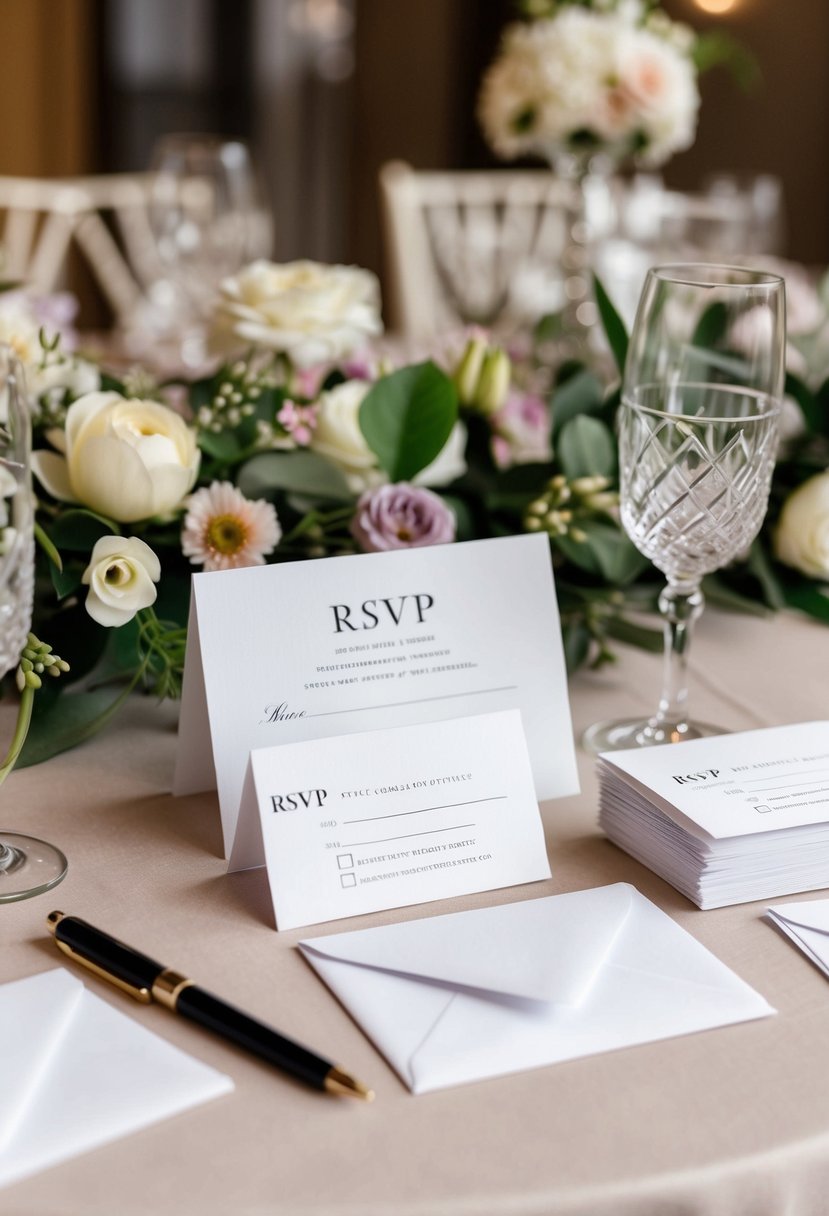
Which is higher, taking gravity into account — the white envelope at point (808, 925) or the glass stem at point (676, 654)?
the glass stem at point (676, 654)

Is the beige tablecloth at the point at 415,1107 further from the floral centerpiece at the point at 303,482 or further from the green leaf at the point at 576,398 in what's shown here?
the green leaf at the point at 576,398

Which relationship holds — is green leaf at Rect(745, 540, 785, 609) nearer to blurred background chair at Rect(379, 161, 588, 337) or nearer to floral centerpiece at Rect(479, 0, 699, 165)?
floral centerpiece at Rect(479, 0, 699, 165)

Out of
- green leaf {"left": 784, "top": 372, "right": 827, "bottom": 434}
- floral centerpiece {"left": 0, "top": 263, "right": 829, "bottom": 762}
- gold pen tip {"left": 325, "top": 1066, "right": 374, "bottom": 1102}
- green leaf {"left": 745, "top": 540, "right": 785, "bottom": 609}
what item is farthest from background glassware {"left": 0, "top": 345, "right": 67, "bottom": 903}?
green leaf {"left": 784, "top": 372, "right": 827, "bottom": 434}

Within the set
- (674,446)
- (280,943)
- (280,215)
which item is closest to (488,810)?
(280,943)

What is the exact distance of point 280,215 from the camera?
4.68 m

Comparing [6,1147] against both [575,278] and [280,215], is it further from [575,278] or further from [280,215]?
[280,215]

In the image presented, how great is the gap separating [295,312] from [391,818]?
1.97 ft

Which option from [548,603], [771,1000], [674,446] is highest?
[674,446]

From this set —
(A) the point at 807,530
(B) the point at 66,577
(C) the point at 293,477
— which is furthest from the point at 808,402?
(B) the point at 66,577

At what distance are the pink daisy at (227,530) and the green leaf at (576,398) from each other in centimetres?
40

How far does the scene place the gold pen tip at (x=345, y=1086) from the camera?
607 mm

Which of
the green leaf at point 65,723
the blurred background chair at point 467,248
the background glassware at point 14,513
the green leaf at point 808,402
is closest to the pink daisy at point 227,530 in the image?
the green leaf at point 65,723

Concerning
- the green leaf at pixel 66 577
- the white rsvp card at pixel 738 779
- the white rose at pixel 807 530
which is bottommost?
the white rsvp card at pixel 738 779

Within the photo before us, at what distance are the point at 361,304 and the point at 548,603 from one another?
1.58 feet
